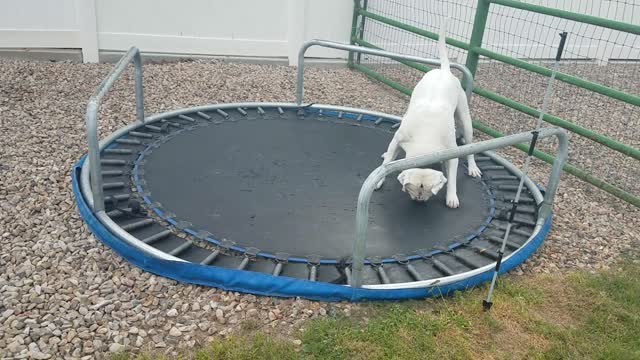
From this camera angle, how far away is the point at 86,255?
3.03m

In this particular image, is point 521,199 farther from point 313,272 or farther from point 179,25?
point 179,25

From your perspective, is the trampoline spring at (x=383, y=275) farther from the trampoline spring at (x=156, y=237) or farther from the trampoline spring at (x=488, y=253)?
the trampoline spring at (x=156, y=237)

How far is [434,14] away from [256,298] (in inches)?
217

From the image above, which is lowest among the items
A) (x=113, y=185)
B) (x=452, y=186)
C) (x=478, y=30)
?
(x=113, y=185)

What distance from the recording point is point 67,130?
4664mm

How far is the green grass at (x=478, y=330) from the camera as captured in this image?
245 centimetres

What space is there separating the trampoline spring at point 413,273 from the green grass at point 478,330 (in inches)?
5.9

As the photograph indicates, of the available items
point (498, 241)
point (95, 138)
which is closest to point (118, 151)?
point (95, 138)

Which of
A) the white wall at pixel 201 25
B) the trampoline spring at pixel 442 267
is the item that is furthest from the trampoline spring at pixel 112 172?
the white wall at pixel 201 25

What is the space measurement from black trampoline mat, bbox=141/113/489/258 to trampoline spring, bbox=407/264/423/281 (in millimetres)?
157

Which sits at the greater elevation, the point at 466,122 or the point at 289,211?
the point at 466,122

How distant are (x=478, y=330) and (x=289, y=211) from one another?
1442 mm

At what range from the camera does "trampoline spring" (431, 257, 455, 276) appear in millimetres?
3037

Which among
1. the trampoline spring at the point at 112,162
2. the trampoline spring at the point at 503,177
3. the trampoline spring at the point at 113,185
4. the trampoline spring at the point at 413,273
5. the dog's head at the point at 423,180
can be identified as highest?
the dog's head at the point at 423,180
